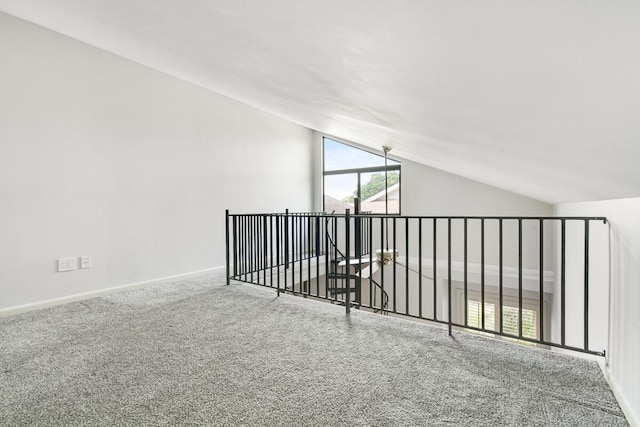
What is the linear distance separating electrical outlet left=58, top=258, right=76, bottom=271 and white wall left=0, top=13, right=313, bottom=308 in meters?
0.05

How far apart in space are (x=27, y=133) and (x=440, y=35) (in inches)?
156

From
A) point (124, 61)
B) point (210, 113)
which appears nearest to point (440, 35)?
point (124, 61)

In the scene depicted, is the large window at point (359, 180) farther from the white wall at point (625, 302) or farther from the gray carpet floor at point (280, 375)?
the white wall at point (625, 302)

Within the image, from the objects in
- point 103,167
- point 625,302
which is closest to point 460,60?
point 625,302

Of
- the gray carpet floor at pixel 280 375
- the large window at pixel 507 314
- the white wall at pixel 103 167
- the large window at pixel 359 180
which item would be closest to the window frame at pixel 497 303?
the large window at pixel 507 314

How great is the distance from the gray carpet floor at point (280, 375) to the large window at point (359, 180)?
391 cm

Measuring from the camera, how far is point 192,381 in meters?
1.86

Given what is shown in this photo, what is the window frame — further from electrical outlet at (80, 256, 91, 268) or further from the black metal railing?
electrical outlet at (80, 256, 91, 268)

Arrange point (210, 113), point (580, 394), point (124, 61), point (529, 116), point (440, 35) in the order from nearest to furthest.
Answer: point (440, 35), point (529, 116), point (580, 394), point (124, 61), point (210, 113)

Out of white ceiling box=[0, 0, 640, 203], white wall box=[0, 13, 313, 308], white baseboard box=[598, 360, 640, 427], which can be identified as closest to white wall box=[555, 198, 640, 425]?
white baseboard box=[598, 360, 640, 427]

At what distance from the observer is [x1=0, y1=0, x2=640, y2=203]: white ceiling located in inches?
23.6

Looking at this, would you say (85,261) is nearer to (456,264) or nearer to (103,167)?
(103,167)

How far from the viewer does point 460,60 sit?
857 mm

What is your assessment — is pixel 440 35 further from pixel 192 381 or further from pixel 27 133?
pixel 27 133
